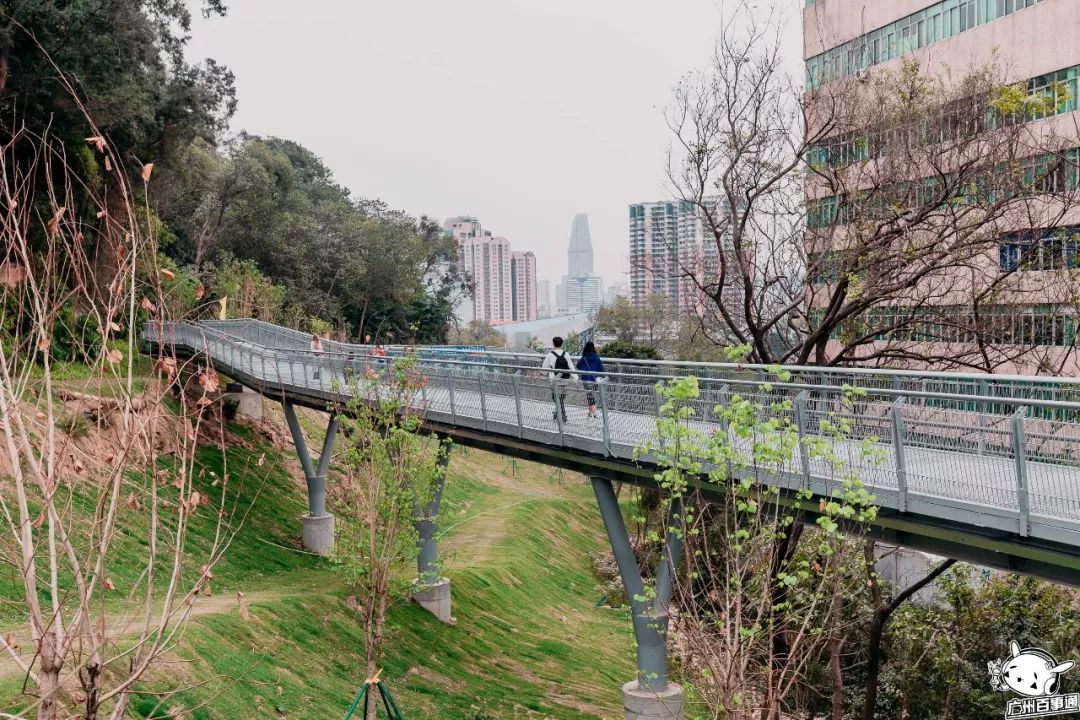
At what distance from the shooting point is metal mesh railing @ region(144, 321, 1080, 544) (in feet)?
27.3

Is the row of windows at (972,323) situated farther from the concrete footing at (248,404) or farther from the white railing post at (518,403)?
the concrete footing at (248,404)

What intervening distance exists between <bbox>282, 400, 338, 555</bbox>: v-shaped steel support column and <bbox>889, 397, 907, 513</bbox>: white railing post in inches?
734

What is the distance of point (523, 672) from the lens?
67.8ft

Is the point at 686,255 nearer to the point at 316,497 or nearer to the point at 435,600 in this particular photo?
the point at 435,600

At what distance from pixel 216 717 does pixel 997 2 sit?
32.2m

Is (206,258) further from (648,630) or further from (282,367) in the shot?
(648,630)

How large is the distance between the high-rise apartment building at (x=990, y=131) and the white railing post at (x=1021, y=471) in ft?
24.0

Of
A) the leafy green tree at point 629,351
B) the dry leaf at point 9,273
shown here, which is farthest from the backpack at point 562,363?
the leafy green tree at point 629,351

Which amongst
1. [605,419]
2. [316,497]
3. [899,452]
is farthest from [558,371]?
[316,497]

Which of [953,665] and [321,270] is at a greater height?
[321,270]

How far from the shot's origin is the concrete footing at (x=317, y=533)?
26.3 metres

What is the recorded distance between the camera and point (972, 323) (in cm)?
1752

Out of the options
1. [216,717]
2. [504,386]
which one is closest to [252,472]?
[504,386]

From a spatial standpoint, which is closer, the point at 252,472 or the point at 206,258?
the point at 252,472
